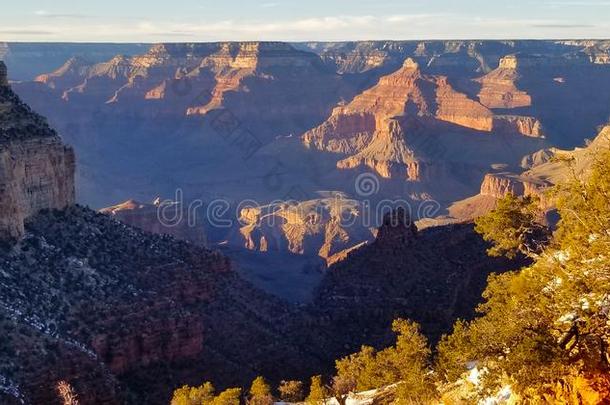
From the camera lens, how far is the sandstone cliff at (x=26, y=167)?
41.9 meters

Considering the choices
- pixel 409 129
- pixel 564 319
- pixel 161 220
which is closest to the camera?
pixel 564 319

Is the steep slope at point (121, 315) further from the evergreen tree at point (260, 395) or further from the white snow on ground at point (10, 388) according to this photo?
the evergreen tree at point (260, 395)

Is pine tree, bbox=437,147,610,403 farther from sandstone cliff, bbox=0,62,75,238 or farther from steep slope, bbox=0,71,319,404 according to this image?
sandstone cliff, bbox=0,62,75,238

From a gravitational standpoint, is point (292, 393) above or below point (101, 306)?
below

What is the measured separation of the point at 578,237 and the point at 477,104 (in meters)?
175

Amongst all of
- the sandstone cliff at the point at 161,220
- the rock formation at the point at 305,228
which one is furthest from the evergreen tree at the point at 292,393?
the rock formation at the point at 305,228

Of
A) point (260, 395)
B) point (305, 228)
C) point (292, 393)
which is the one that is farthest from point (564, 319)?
point (305, 228)

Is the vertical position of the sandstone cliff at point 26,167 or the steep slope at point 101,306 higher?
the sandstone cliff at point 26,167

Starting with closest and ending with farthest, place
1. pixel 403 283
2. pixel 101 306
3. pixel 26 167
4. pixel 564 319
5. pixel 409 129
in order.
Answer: pixel 564 319
pixel 101 306
pixel 26 167
pixel 403 283
pixel 409 129

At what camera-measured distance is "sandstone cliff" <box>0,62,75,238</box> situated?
4188cm

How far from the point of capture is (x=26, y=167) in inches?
1785

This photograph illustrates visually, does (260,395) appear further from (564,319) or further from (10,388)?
(564,319)

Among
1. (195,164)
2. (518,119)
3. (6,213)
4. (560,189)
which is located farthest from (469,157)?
(560,189)

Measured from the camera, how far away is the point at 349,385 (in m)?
36.8
